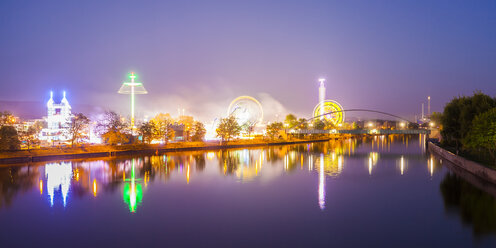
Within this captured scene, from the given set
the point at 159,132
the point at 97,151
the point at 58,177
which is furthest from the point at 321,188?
the point at 159,132

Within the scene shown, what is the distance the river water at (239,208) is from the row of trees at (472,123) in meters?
3.46

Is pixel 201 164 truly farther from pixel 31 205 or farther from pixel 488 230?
pixel 488 230

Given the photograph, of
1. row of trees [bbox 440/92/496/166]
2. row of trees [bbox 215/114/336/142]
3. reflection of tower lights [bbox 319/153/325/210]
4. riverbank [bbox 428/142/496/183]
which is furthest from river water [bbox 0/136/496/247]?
row of trees [bbox 215/114/336/142]

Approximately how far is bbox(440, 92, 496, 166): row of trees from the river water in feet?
11.4

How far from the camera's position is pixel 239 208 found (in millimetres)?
A: 20781

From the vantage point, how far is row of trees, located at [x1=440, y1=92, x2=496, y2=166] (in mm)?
28500

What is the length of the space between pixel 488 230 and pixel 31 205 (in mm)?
24553

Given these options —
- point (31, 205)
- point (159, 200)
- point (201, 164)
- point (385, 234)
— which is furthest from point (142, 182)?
point (385, 234)

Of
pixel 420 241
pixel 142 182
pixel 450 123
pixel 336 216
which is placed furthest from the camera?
pixel 450 123

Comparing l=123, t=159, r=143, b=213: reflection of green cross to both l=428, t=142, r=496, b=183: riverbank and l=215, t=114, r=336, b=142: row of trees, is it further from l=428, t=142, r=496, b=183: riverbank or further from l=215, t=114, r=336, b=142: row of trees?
l=215, t=114, r=336, b=142: row of trees

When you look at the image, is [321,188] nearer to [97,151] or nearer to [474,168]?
[474,168]

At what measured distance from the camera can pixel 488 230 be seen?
53.7ft

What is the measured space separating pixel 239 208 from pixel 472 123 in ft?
85.1

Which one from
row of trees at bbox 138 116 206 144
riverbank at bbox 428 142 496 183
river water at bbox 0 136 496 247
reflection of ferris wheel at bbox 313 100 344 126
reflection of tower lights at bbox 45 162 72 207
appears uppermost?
reflection of ferris wheel at bbox 313 100 344 126
